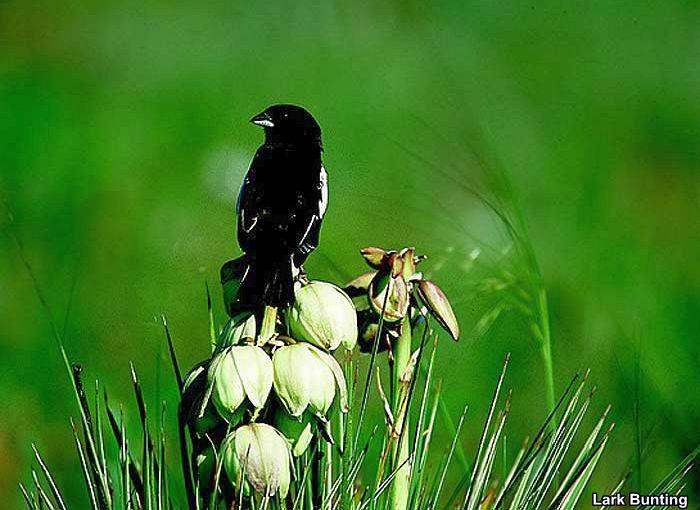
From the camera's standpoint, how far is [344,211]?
98cm

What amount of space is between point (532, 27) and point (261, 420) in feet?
3.17

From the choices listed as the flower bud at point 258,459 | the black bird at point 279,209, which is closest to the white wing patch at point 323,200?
the black bird at point 279,209

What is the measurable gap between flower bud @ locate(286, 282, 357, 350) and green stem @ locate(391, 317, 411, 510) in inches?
0.8

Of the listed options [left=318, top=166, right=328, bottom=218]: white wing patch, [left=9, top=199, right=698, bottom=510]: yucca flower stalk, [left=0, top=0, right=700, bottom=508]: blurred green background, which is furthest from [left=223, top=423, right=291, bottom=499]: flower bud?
[left=0, top=0, right=700, bottom=508]: blurred green background

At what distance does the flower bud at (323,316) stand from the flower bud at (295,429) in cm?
2

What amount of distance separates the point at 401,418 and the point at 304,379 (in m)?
0.05

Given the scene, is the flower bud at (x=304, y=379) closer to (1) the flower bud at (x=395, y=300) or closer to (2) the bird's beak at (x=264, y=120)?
(1) the flower bud at (x=395, y=300)

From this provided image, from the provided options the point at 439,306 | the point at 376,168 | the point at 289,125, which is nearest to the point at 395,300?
the point at 439,306

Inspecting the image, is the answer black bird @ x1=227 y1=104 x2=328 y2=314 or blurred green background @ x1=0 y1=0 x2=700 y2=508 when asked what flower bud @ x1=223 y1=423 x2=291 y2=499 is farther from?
blurred green background @ x1=0 y1=0 x2=700 y2=508

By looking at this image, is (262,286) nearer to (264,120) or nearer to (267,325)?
(267,325)

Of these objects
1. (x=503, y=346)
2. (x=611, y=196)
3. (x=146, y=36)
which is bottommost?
(x=503, y=346)

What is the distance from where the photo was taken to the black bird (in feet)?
1.04

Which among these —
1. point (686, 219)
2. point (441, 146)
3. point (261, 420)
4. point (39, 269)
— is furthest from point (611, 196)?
point (261, 420)

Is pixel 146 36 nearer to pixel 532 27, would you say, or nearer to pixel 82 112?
pixel 82 112
